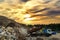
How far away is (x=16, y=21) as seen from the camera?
7.31ft

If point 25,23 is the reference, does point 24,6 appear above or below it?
above

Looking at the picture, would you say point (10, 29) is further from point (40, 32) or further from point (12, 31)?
point (40, 32)

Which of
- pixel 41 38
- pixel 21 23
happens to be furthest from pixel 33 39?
pixel 21 23

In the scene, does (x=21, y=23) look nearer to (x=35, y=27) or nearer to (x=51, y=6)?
(x=35, y=27)

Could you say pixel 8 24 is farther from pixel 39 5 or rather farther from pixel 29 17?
pixel 39 5

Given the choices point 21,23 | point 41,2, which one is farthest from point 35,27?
point 41,2

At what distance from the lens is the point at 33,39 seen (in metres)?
2.17

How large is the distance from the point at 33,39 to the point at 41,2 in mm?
484

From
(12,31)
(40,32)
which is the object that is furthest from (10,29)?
(40,32)

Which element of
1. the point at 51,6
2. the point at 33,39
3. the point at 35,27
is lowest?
the point at 33,39

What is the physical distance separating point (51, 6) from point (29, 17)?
311mm

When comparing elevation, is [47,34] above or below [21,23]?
below

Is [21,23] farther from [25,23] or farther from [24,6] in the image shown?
[24,6]

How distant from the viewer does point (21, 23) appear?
2.22m
